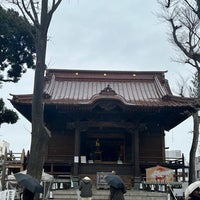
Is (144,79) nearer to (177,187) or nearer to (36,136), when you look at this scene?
(177,187)

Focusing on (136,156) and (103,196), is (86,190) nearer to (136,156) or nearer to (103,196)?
(103,196)

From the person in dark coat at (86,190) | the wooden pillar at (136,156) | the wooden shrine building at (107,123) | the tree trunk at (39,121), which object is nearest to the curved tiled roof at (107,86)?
the wooden shrine building at (107,123)

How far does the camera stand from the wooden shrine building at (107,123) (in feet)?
59.7

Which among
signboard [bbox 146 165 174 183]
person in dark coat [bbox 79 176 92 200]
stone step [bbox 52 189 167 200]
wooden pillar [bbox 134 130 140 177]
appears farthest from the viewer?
wooden pillar [bbox 134 130 140 177]

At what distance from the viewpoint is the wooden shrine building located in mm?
18188

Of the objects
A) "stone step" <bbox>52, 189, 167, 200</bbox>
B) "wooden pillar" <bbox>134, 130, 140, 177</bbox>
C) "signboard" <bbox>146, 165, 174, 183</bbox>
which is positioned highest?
"wooden pillar" <bbox>134, 130, 140, 177</bbox>

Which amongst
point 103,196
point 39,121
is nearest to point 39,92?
point 39,121

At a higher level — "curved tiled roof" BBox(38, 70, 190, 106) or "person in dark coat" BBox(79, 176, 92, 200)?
"curved tiled roof" BBox(38, 70, 190, 106)

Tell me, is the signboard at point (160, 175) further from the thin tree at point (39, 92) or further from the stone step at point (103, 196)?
the thin tree at point (39, 92)

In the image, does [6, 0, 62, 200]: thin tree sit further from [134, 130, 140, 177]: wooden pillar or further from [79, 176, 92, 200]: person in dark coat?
[134, 130, 140, 177]: wooden pillar

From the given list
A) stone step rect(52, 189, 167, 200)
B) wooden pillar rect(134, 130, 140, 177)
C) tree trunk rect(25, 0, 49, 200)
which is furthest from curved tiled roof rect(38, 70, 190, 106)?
tree trunk rect(25, 0, 49, 200)

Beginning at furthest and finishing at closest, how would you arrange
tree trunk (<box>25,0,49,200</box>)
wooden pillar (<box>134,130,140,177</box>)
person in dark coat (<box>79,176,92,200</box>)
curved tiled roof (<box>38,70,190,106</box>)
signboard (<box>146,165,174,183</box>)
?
curved tiled roof (<box>38,70,190,106</box>)
wooden pillar (<box>134,130,140,177</box>)
signboard (<box>146,165,174,183</box>)
person in dark coat (<box>79,176,92,200</box>)
tree trunk (<box>25,0,49,200</box>)

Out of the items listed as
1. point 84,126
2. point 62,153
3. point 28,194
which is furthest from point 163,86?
point 28,194

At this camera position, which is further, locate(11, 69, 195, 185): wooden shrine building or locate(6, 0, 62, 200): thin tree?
locate(11, 69, 195, 185): wooden shrine building
